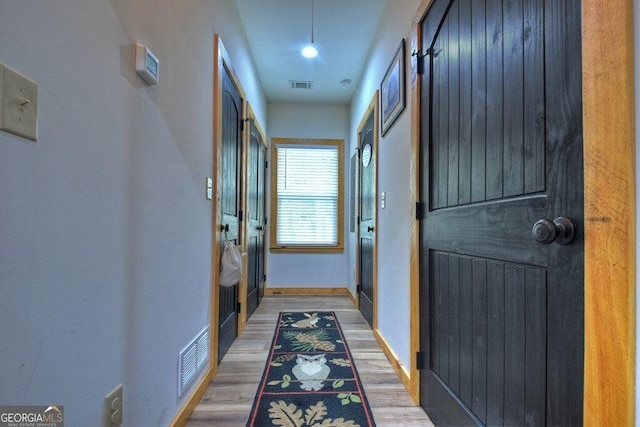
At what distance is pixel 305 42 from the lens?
2.98 m

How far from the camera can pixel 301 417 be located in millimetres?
1516

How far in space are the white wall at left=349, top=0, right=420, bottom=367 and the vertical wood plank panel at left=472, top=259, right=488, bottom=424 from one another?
654mm

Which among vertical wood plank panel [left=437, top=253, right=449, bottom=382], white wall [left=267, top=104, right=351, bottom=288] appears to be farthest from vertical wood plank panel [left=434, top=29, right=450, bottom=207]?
white wall [left=267, top=104, right=351, bottom=288]

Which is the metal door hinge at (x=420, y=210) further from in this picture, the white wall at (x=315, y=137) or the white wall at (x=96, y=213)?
the white wall at (x=315, y=137)

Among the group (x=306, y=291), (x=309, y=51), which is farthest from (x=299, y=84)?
(x=306, y=291)

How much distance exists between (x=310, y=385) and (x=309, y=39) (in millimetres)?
2816

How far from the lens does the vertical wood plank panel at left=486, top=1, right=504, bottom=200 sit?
40.1 inches

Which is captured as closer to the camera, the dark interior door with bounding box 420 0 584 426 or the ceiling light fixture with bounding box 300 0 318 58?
the dark interior door with bounding box 420 0 584 426

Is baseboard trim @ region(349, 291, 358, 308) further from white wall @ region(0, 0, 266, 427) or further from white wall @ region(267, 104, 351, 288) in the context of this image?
white wall @ region(0, 0, 266, 427)

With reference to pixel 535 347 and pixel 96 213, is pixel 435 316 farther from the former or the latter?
pixel 96 213

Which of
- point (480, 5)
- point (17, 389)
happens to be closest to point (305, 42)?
point (480, 5)

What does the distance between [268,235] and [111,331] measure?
10.8ft

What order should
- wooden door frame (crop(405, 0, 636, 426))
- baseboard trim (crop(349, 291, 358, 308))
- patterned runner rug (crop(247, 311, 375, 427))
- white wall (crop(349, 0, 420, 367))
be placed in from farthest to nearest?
baseboard trim (crop(349, 291, 358, 308))
white wall (crop(349, 0, 420, 367))
patterned runner rug (crop(247, 311, 375, 427))
wooden door frame (crop(405, 0, 636, 426))

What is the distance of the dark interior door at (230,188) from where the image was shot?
2.17 metres
